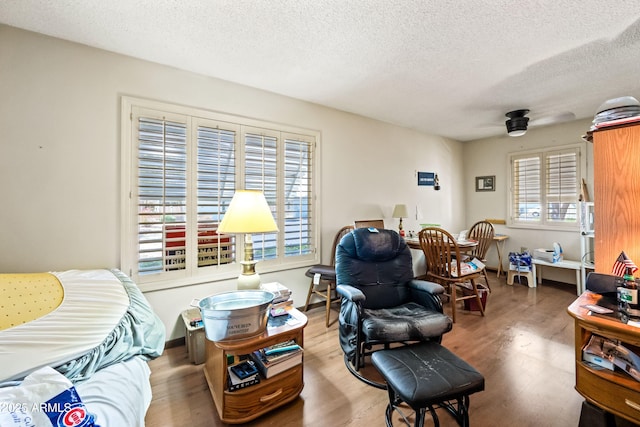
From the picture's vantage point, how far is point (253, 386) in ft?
5.16

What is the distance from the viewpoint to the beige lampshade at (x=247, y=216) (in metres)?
1.82

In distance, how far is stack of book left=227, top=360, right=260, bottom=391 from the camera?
1.55m

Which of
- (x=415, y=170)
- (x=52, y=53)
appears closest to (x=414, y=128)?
(x=415, y=170)

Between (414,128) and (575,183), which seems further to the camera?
(414,128)

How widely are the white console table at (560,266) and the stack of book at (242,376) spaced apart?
433 cm

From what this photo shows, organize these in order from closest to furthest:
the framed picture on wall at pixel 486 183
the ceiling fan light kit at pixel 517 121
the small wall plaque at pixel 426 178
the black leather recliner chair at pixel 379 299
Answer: the black leather recliner chair at pixel 379 299
the ceiling fan light kit at pixel 517 121
the small wall plaque at pixel 426 178
the framed picture on wall at pixel 486 183

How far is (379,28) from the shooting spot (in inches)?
72.8

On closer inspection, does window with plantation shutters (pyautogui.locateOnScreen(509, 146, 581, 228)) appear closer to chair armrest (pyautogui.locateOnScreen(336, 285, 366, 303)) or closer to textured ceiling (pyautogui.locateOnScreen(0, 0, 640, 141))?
textured ceiling (pyautogui.locateOnScreen(0, 0, 640, 141))

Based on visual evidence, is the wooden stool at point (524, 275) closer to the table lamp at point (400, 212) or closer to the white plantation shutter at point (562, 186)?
the white plantation shutter at point (562, 186)

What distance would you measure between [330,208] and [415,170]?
6.30 ft

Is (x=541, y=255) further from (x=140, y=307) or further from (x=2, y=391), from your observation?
(x=2, y=391)

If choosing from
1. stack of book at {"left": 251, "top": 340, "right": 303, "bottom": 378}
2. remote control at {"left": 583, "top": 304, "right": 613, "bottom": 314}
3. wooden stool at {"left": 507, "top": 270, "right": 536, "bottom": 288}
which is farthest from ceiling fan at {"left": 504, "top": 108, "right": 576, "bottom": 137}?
stack of book at {"left": 251, "top": 340, "right": 303, "bottom": 378}

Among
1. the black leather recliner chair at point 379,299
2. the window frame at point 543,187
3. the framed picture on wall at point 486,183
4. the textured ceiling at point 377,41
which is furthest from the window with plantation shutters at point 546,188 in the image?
the black leather recliner chair at point 379,299

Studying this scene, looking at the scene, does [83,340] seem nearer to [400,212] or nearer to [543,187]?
[400,212]
